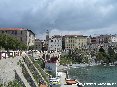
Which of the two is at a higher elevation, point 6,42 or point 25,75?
point 6,42

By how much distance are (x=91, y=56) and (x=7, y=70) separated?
14899cm

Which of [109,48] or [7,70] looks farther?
[109,48]

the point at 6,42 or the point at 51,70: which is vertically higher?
the point at 6,42

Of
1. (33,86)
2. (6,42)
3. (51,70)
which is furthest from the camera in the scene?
(6,42)

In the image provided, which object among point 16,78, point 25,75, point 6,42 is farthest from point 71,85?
point 6,42

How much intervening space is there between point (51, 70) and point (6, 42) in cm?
1855

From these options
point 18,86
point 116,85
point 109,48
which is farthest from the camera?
point 109,48

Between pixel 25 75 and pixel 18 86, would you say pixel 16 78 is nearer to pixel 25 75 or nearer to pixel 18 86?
pixel 18 86

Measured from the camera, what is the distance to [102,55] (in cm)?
17175

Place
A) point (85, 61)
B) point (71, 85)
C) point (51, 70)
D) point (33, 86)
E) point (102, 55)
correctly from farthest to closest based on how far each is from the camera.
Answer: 1. point (102, 55)
2. point (85, 61)
3. point (51, 70)
4. point (71, 85)
5. point (33, 86)

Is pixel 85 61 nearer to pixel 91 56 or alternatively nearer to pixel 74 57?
pixel 74 57

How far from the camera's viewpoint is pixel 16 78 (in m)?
32.8

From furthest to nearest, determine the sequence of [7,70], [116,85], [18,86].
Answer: [116,85] → [7,70] → [18,86]

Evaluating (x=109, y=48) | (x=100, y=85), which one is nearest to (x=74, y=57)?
(x=109, y=48)
